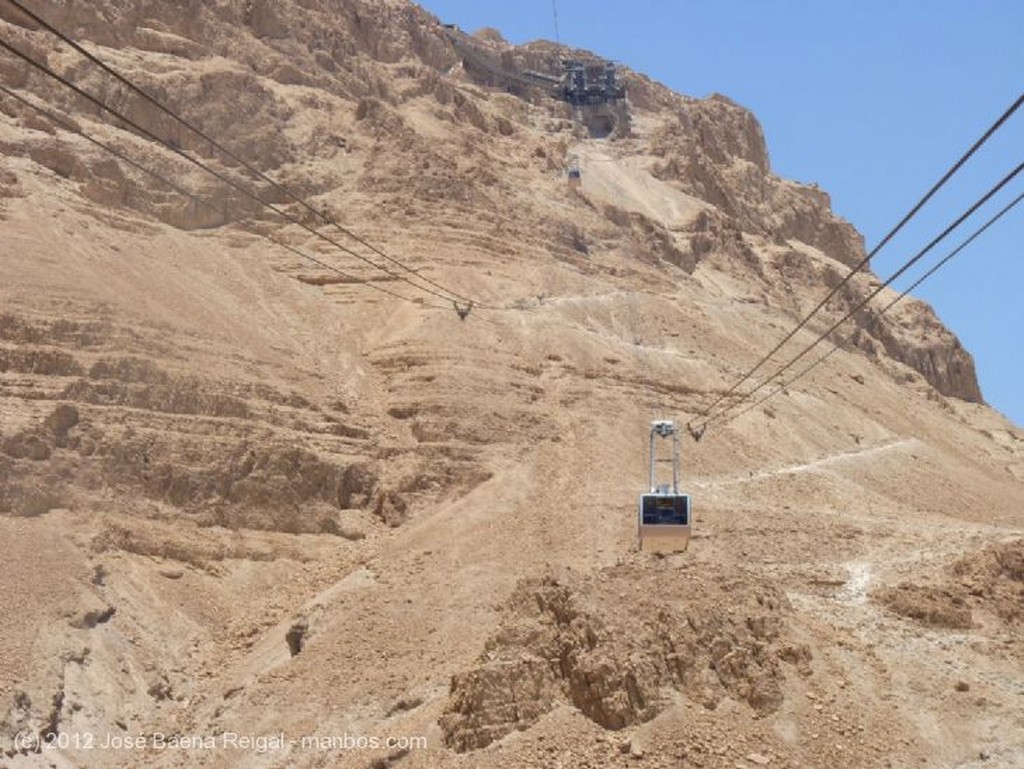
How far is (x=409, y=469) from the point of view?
3106 centimetres

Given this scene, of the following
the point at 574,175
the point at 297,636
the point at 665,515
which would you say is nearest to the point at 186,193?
the point at 297,636

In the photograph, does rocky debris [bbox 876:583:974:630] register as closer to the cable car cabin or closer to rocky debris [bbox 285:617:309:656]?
the cable car cabin

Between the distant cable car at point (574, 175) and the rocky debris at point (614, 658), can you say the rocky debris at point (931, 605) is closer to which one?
the rocky debris at point (614, 658)

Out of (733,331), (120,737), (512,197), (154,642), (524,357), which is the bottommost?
(120,737)

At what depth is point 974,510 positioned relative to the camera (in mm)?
37062

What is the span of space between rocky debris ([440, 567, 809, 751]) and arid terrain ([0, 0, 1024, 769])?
59mm

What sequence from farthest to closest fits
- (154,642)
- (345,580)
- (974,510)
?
(974,510)
(345,580)
(154,642)

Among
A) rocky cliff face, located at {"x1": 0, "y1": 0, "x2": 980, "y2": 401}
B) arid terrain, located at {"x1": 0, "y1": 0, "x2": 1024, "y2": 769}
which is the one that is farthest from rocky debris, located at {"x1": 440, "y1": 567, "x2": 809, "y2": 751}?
rocky cliff face, located at {"x1": 0, "y1": 0, "x2": 980, "y2": 401}

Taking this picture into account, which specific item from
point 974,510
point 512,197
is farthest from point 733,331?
point 974,510

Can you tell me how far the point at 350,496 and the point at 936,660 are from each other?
14.4 metres

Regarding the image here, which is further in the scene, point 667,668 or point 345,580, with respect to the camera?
point 345,580

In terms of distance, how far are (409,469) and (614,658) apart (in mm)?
14069

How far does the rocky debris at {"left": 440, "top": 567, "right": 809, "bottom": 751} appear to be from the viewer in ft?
57.1

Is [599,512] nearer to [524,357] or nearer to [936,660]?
[524,357]
